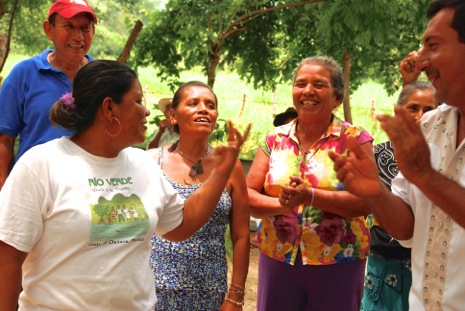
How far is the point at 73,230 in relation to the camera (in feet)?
8.00

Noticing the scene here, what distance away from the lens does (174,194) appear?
2.90 metres

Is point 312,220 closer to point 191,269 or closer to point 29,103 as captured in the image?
point 191,269

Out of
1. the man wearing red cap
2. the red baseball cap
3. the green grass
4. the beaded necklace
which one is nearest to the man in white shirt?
the beaded necklace

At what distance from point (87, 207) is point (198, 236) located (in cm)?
111

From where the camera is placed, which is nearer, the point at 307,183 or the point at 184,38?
the point at 307,183

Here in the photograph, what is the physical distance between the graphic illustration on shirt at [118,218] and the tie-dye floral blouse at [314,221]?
1.26m

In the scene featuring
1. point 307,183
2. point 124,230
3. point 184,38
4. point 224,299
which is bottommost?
point 224,299

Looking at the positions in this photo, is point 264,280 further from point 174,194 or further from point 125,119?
point 125,119

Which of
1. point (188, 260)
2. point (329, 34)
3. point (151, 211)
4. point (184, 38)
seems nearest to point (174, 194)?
point (151, 211)

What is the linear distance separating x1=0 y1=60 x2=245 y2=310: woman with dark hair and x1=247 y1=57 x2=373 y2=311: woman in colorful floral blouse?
97 centimetres

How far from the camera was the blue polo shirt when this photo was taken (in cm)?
358

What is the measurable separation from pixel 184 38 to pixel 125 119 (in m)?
6.24

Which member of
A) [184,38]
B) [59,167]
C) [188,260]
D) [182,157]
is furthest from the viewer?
[184,38]

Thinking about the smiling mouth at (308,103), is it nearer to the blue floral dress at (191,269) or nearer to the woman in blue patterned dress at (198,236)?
the woman in blue patterned dress at (198,236)
